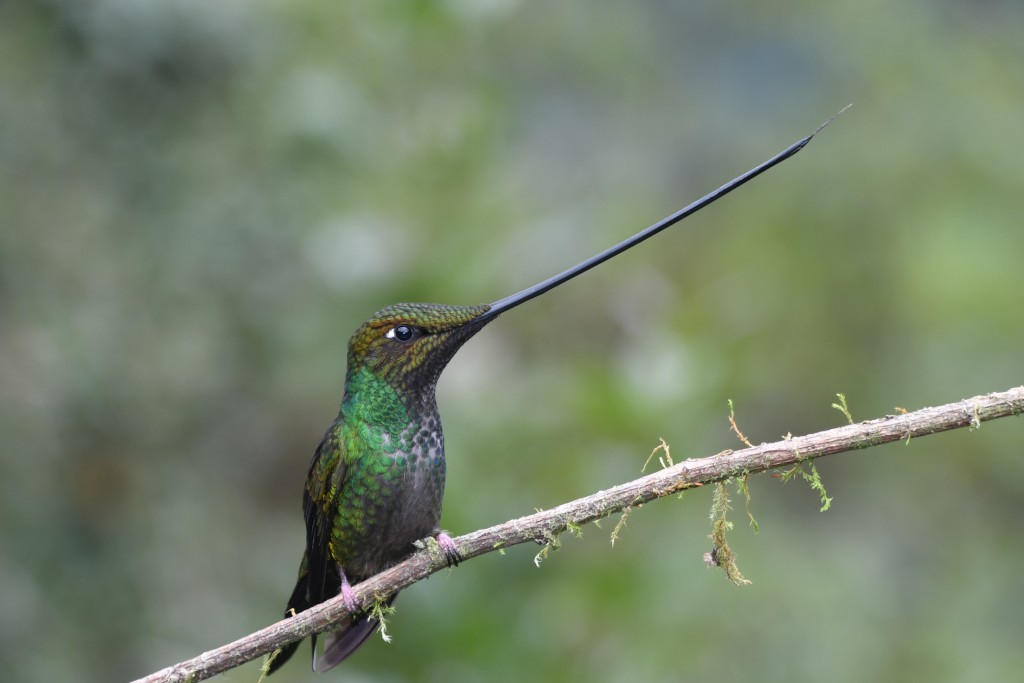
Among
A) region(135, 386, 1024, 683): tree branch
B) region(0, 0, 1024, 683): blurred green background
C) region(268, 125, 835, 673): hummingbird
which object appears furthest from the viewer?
region(0, 0, 1024, 683): blurred green background

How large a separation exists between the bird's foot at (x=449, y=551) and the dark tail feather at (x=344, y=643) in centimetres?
43

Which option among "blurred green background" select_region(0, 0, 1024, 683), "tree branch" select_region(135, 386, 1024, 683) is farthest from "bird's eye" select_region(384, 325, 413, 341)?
"blurred green background" select_region(0, 0, 1024, 683)

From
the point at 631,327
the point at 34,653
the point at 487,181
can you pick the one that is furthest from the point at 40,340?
the point at 631,327

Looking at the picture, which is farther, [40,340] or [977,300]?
[977,300]

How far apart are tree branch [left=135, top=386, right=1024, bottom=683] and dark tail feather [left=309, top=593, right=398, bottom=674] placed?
584 millimetres

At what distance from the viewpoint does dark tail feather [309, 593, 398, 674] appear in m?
3.36

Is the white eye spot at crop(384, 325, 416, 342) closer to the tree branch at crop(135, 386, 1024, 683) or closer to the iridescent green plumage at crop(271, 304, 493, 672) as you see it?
the iridescent green plumage at crop(271, 304, 493, 672)

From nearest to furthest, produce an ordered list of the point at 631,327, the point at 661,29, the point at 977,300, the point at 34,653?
the point at 34,653 → the point at 631,327 → the point at 977,300 → the point at 661,29

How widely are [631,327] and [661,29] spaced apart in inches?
268

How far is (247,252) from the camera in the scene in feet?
18.8

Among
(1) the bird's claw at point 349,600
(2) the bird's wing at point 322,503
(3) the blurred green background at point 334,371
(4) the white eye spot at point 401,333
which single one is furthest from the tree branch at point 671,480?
(3) the blurred green background at point 334,371

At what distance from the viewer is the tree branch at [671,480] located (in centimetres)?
232

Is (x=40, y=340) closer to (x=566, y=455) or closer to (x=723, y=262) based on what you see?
(x=566, y=455)

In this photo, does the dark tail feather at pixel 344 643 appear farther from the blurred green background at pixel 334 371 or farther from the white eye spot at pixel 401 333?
the blurred green background at pixel 334 371
